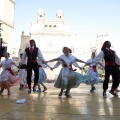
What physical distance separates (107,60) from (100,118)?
3.91 meters

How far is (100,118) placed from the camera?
3.66 m

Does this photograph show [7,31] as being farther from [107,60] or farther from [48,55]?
[48,55]

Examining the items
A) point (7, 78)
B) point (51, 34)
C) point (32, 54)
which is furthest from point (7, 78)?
point (51, 34)

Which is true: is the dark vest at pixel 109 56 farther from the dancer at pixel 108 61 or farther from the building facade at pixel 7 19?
the building facade at pixel 7 19

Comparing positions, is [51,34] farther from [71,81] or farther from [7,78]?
[71,81]

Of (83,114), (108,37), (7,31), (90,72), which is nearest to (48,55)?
(108,37)

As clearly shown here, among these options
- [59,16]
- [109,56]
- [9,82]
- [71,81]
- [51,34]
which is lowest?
[9,82]

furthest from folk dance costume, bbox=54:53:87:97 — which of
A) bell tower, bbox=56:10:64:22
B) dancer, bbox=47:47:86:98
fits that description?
bell tower, bbox=56:10:64:22

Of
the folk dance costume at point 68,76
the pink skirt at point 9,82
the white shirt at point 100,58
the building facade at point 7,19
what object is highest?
the building facade at point 7,19

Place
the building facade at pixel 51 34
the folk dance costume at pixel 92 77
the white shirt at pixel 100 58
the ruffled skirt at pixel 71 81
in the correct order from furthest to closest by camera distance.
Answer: the building facade at pixel 51 34 < the folk dance costume at pixel 92 77 < the white shirt at pixel 100 58 < the ruffled skirt at pixel 71 81

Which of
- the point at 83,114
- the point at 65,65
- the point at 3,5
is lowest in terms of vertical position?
the point at 83,114

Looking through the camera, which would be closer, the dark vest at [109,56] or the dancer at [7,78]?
the dark vest at [109,56]

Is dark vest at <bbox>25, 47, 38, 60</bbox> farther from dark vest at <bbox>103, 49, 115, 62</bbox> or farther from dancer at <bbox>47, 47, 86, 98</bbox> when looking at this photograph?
dark vest at <bbox>103, 49, 115, 62</bbox>

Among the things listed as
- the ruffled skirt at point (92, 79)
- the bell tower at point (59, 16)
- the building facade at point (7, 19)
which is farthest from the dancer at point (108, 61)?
the bell tower at point (59, 16)
